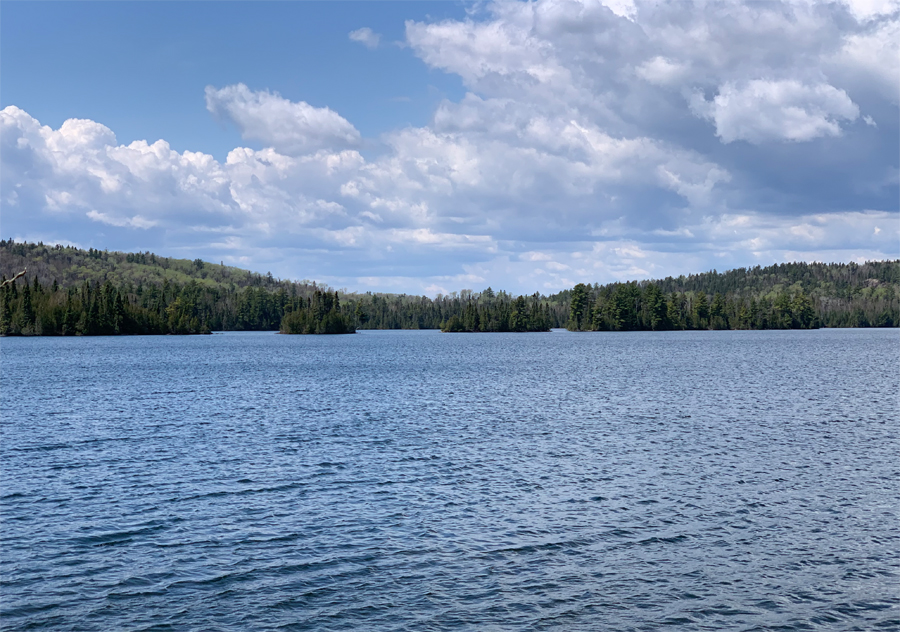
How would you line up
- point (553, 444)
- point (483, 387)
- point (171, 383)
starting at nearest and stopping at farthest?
point (553, 444) < point (483, 387) < point (171, 383)

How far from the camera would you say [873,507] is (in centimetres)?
2892

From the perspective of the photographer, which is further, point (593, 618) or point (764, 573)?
point (764, 573)

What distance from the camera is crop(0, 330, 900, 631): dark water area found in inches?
771

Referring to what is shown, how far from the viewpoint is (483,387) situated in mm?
85438

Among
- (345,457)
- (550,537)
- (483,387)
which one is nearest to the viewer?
(550,537)

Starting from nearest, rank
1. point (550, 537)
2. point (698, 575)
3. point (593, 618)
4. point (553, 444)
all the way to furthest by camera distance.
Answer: point (593, 618) < point (698, 575) < point (550, 537) < point (553, 444)

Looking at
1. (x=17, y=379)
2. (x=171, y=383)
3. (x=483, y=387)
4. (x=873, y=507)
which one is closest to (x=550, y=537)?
(x=873, y=507)

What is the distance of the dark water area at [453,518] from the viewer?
19.6 metres

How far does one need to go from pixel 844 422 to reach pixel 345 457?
1444 inches

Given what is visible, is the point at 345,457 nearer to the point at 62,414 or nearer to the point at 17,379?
the point at 62,414

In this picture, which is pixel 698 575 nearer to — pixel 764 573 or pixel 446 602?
pixel 764 573

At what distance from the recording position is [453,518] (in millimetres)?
28062

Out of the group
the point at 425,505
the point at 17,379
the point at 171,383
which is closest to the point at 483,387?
the point at 171,383

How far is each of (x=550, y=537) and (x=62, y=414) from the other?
163 feet
